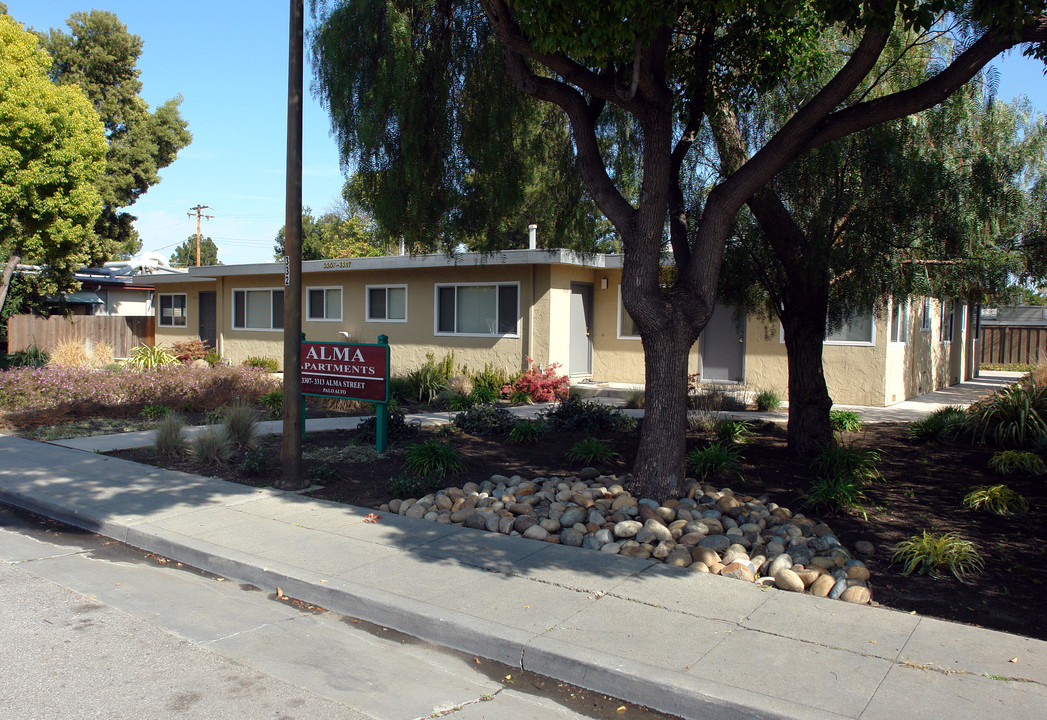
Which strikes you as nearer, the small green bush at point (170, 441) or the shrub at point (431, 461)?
the shrub at point (431, 461)

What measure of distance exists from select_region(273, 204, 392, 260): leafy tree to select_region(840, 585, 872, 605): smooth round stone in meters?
Result: 33.6

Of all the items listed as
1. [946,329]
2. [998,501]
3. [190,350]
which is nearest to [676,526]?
[998,501]

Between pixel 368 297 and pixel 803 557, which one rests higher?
pixel 368 297

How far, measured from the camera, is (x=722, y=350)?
17344 mm

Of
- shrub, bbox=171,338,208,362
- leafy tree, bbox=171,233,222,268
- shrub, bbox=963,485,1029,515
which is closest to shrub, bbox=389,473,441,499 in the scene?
shrub, bbox=963,485,1029,515

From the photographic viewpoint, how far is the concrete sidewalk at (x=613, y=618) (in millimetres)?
4145

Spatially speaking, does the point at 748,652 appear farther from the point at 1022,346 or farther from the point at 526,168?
the point at 1022,346

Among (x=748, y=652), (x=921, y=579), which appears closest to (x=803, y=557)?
(x=921, y=579)

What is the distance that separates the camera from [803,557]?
621 centimetres

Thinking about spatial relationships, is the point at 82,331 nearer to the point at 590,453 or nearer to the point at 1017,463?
the point at 590,453

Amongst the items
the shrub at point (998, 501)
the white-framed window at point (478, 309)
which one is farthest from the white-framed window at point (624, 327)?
the shrub at point (998, 501)

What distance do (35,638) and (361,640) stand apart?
2052 millimetres

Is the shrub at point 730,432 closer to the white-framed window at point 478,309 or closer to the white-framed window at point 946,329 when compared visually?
the white-framed window at point 478,309

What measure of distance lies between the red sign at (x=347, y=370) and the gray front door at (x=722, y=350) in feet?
30.0
